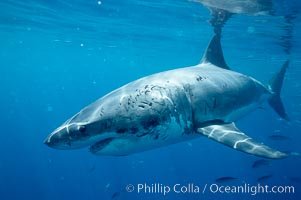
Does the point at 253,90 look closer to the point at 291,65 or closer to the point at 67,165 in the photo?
the point at 291,65

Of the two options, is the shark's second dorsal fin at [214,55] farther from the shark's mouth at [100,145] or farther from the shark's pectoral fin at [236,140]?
the shark's mouth at [100,145]

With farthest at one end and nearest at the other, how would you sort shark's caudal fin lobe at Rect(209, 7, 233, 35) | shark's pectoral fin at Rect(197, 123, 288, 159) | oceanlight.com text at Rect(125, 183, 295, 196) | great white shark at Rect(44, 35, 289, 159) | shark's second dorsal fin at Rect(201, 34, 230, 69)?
oceanlight.com text at Rect(125, 183, 295, 196), shark's caudal fin lobe at Rect(209, 7, 233, 35), shark's second dorsal fin at Rect(201, 34, 230, 69), shark's pectoral fin at Rect(197, 123, 288, 159), great white shark at Rect(44, 35, 289, 159)

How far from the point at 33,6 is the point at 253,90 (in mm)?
15288

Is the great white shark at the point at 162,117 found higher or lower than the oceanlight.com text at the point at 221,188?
higher

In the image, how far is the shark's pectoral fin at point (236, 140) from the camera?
4.31 meters

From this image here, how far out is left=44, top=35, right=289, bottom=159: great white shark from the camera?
13.8 feet

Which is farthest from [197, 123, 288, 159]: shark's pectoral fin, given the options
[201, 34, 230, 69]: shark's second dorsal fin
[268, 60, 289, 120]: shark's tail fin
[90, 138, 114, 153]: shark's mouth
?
[268, 60, 289, 120]: shark's tail fin

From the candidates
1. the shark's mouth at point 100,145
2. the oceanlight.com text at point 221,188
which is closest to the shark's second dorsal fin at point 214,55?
the shark's mouth at point 100,145

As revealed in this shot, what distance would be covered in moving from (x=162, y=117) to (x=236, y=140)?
1.23 m

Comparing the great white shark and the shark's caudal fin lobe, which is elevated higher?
the shark's caudal fin lobe

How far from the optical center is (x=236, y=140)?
186 inches

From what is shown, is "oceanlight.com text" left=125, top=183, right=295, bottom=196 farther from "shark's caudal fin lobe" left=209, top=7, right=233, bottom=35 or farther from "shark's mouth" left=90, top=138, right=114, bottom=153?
"shark's caudal fin lobe" left=209, top=7, right=233, bottom=35

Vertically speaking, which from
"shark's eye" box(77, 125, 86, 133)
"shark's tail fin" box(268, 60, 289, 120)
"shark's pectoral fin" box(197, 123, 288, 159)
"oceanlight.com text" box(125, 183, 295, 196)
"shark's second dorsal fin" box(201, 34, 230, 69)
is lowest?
"oceanlight.com text" box(125, 183, 295, 196)

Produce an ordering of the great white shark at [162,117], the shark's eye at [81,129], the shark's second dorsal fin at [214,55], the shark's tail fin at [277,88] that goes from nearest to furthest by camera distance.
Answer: the shark's eye at [81,129] → the great white shark at [162,117] → the shark's second dorsal fin at [214,55] → the shark's tail fin at [277,88]
